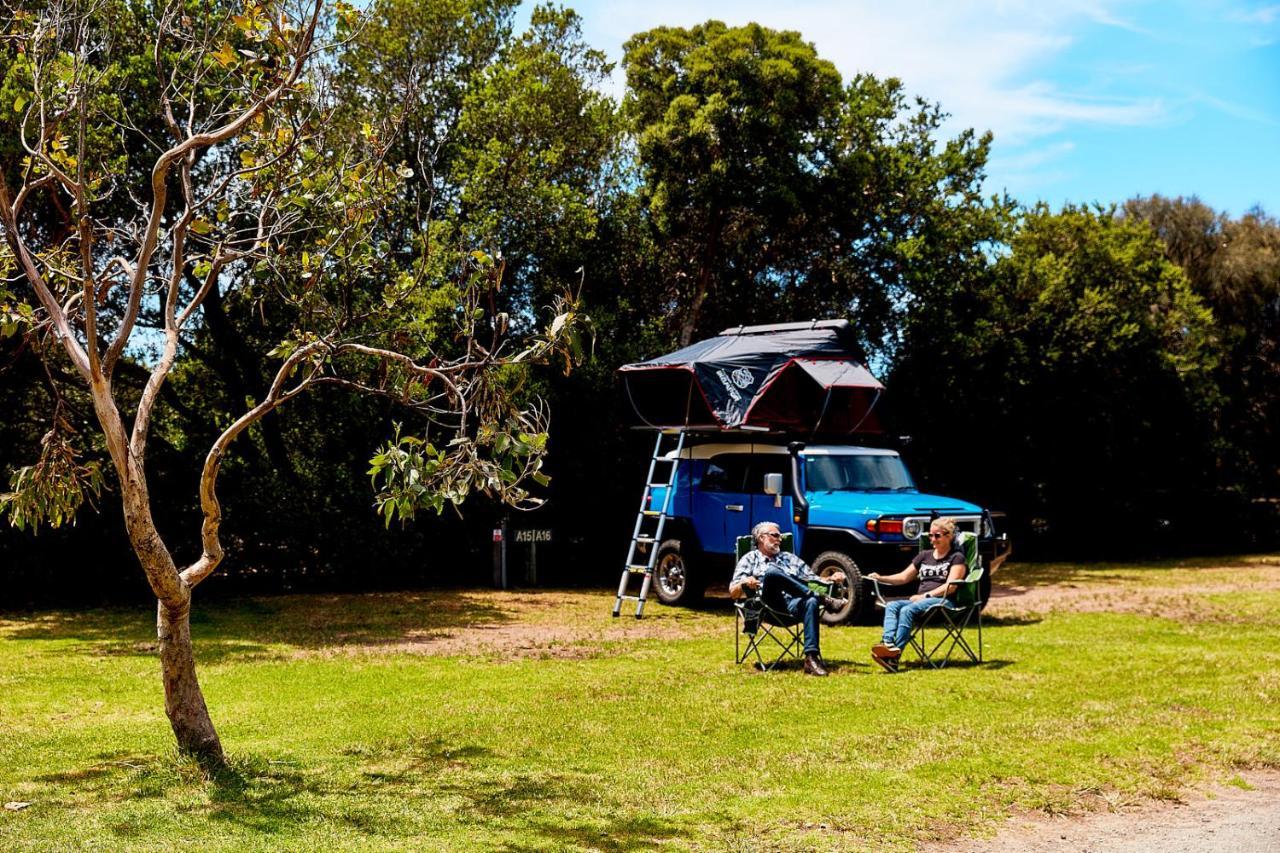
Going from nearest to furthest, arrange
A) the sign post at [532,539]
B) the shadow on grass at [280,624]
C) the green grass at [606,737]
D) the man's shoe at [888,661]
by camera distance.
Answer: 1. the green grass at [606,737]
2. the man's shoe at [888,661]
3. the shadow on grass at [280,624]
4. the sign post at [532,539]

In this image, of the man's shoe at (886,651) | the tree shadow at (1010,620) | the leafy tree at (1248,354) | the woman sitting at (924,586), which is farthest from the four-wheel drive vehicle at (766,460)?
the leafy tree at (1248,354)

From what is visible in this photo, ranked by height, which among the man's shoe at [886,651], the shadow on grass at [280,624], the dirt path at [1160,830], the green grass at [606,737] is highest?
the man's shoe at [886,651]

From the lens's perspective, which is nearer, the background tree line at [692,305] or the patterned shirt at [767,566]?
the patterned shirt at [767,566]

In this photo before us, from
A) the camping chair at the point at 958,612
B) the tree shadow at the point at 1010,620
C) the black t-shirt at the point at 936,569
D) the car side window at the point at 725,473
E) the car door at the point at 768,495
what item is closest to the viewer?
the camping chair at the point at 958,612

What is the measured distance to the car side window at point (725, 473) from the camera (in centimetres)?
1619

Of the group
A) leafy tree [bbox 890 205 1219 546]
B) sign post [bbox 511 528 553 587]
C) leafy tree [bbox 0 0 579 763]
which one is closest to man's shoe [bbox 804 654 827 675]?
leafy tree [bbox 0 0 579 763]

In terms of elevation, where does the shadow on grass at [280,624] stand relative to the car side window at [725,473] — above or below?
below

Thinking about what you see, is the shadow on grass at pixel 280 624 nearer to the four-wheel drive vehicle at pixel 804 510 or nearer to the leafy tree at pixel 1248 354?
the four-wheel drive vehicle at pixel 804 510

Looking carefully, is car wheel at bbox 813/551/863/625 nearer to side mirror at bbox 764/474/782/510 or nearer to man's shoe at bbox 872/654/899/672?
side mirror at bbox 764/474/782/510

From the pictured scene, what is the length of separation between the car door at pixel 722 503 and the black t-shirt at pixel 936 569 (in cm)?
426

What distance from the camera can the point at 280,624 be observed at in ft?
49.0

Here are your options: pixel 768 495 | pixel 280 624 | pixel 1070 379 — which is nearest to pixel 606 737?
pixel 768 495

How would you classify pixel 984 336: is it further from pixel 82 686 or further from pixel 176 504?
pixel 82 686

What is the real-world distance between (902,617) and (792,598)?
94 cm
